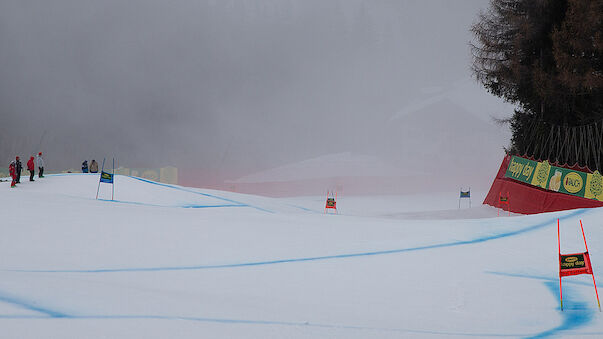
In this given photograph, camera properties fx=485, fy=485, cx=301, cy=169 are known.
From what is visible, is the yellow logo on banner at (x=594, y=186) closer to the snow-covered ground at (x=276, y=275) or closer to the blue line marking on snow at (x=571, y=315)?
the snow-covered ground at (x=276, y=275)

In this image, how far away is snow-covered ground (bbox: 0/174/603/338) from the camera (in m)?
4.25

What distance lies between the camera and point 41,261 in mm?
6434

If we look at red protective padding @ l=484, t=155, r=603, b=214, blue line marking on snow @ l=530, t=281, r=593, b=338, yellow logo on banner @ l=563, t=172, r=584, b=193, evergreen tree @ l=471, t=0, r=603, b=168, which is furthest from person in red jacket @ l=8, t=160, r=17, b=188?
evergreen tree @ l=471, t=0, r=603, b=168

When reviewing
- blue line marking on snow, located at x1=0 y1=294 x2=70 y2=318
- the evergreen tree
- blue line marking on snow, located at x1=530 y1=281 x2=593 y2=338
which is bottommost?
blue line marking on snow, located at x1=530 y1=281 x2=593 y2=338

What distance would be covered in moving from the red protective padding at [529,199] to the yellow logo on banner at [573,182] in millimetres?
223

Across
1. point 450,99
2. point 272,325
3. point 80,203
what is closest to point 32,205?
point 80,203

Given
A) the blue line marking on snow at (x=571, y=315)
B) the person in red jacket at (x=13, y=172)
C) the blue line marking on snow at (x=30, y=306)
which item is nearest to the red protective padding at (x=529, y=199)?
the blue line marking on snow at (x=571, y=315)

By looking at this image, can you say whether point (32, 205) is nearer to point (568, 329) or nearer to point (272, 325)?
point (272, 325)

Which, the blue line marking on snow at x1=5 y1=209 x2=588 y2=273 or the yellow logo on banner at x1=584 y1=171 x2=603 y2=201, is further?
the yellow logo on banner at x1=584 y1=171 x2=603 y2=201

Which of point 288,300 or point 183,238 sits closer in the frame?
point 288,300

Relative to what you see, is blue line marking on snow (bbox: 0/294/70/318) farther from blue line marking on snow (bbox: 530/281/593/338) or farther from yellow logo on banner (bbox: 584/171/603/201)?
yellow logo on banner (bbox: 584/171/603/201)

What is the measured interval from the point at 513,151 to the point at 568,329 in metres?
19.0

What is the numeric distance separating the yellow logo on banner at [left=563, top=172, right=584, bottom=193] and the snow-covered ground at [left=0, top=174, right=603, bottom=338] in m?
5.47

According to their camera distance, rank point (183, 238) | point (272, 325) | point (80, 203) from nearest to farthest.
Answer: point (272, 325) < point (183, 238) < point (80, 203)
